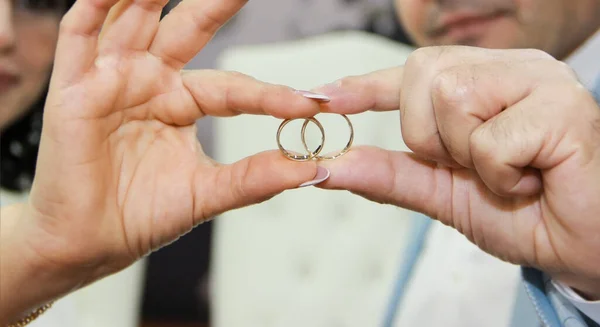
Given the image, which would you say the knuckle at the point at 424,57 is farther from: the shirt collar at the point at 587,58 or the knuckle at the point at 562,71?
the shirt collar at the point at 587,58

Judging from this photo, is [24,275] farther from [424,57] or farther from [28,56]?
[28,56]

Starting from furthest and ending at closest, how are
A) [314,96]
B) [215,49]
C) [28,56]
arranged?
[215,49]
[28,56]
[314,96]

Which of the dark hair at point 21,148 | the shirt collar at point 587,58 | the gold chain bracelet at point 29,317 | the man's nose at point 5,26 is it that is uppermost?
the man's nose at point 5,26

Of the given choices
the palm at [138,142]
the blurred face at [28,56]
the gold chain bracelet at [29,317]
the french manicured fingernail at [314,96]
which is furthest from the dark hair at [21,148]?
the french manicured fingernail at [314,96]

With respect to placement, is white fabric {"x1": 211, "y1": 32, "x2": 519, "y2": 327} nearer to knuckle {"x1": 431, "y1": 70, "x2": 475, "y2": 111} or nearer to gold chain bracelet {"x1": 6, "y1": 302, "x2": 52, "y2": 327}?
gold chain bracelet {"x1": 6, "y1": 302, "x2": 52, "y2": 327}

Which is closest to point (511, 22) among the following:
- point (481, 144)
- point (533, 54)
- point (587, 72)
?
point (587, 72)
